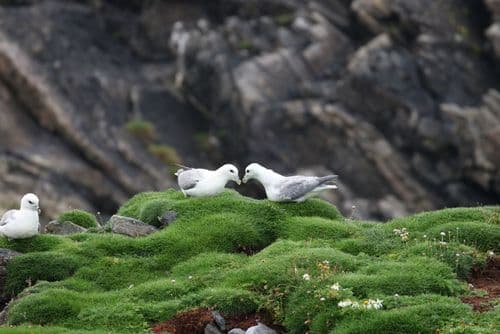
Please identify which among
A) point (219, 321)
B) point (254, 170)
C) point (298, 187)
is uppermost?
point (254, 170)

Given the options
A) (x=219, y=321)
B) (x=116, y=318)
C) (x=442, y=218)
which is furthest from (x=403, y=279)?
(x=116, y=318)

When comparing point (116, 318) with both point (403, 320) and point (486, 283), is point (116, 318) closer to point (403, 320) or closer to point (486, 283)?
point (403, 320)

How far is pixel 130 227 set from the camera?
21.6m

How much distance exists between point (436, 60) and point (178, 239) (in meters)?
41.6

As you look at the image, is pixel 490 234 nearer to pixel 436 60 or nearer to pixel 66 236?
pixel 66 236

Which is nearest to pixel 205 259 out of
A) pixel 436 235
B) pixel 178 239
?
pixel 178 239

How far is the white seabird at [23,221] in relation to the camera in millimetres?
19891

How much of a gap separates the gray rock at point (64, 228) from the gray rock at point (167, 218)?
2044 millimetres

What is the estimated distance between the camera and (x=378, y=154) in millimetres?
58906

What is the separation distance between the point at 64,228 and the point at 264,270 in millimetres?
6679

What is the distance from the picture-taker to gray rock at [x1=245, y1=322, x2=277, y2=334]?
1623cm

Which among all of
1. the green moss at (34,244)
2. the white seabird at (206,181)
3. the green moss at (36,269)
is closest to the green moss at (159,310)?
the green moss at (36,269)

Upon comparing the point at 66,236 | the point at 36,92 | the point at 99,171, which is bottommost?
the point at 66,236

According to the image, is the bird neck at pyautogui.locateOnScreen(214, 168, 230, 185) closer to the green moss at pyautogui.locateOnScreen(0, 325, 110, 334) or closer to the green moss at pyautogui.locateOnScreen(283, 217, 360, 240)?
the green moss at pyautogui.locateOnScreen(283, 217, 360, 240)
